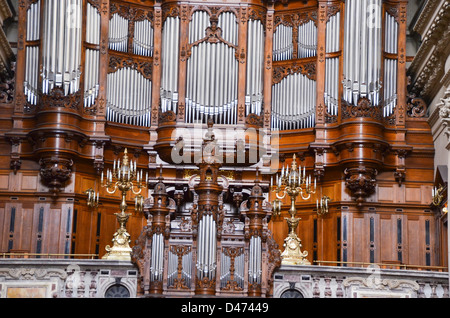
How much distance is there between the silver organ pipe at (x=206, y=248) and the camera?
25.8 meters

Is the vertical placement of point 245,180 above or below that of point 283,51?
below

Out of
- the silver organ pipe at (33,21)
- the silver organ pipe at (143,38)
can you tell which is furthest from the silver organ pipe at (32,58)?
the silver organ pipe at (143,38)

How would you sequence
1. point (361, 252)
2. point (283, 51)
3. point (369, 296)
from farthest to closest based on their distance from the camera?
point (283, 51)
point (361, 252)
point (369, 296)

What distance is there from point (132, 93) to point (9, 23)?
150 inches

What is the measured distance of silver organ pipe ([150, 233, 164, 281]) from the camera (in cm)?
2581

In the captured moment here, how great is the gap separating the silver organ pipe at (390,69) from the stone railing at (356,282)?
6.10 metres

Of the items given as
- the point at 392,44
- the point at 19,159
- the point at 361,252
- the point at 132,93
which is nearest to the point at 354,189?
the point at 361,252

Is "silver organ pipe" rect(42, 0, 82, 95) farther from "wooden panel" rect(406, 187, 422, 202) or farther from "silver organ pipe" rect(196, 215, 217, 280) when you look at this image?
"wooden panel" rect(406, 187, 422, 202)

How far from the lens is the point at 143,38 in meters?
32.2

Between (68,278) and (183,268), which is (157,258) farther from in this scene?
(68,278)

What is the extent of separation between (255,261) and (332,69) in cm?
734
